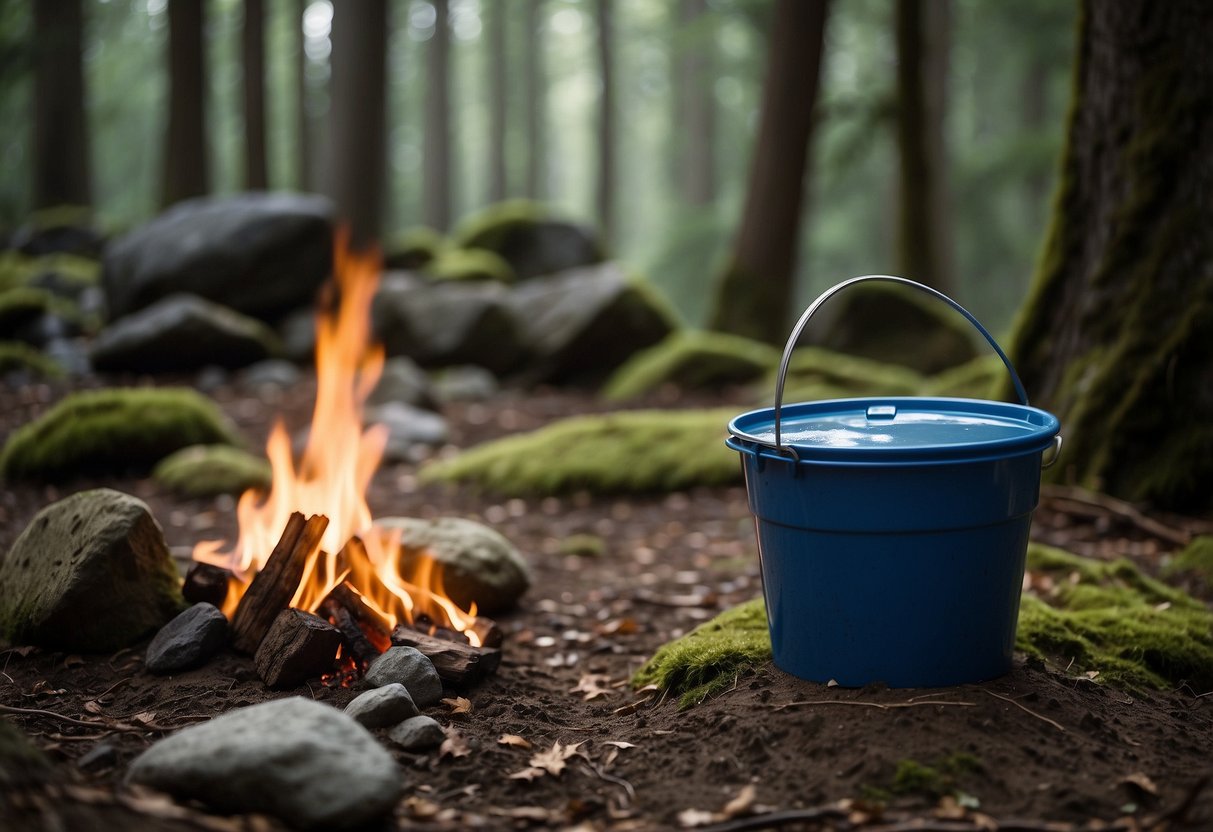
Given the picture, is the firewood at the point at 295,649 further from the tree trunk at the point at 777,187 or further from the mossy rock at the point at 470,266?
the mossy rock at the point at 470,266

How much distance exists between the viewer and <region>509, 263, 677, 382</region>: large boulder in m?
11.5

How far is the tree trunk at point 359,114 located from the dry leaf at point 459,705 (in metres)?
10.7

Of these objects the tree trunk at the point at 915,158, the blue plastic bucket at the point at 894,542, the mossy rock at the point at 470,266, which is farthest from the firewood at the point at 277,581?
the mossy rock at the point at 470,266

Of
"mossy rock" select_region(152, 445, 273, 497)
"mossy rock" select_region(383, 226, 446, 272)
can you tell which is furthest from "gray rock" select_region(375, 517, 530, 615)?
"mossy rock" select_region(383, 226, 446, 272)

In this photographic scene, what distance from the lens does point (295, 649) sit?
11.5 ft

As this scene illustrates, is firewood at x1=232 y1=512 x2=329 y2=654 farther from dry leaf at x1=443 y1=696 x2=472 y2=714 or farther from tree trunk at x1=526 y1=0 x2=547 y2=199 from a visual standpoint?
tree trunk at x1=526 y1=0 x2=547 y2=199

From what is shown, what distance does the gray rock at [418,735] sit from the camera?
315cm

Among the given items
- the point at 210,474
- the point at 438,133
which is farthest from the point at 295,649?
the point at 438,133

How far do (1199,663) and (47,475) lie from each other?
22.3ft

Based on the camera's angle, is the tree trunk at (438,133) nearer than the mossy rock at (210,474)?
No

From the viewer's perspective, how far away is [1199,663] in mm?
3684

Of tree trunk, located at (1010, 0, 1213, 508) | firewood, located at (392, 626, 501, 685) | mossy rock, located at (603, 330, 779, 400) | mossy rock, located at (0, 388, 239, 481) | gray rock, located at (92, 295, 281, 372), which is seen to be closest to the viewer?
firewood, located at (392, 626, 501, 685)

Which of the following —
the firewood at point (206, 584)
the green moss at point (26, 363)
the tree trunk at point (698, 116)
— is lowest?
the firewood at point (206, 584)

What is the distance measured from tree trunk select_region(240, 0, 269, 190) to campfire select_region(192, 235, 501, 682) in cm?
1335
